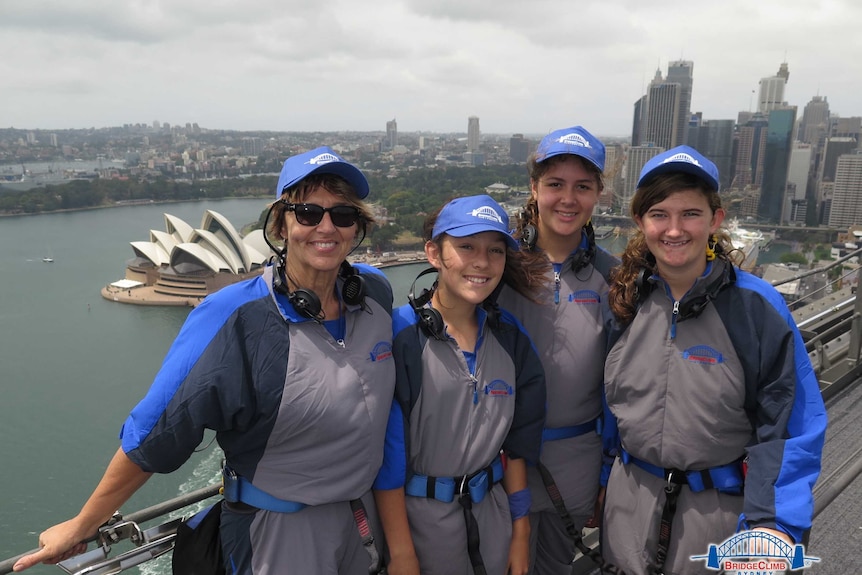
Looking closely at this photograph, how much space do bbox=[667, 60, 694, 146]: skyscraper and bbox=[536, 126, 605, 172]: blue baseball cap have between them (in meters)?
33.5

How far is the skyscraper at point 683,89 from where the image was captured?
115ft

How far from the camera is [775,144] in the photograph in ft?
103

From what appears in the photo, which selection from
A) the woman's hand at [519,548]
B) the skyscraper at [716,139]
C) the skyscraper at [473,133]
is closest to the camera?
the woman's hand at [519,548]

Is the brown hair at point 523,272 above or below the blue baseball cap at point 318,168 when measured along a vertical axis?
below

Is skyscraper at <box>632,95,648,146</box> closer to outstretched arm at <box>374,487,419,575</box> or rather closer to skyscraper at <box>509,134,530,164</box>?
skyscraper at <box>509,134,530,164</box>

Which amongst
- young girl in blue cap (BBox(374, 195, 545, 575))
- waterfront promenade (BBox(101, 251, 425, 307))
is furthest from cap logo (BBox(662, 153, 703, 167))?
waterfront promenade (BBox(101, 251, 425, 307))

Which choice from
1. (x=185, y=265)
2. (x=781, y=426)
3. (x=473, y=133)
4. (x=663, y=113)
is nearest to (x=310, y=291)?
(x=781, y=426)

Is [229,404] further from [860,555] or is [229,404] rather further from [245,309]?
[860,555]

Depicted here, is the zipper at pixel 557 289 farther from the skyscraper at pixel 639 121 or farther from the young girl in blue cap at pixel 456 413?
the skyscraper at pixel 639 121

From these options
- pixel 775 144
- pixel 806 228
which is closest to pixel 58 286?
pixel 806 228

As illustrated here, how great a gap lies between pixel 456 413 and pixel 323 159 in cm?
42

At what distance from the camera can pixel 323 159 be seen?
860 mm

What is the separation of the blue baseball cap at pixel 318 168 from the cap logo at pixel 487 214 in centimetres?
17

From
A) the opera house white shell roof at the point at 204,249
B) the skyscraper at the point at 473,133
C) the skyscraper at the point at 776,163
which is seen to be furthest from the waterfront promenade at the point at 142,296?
the skyscraper at the point at 473,133
